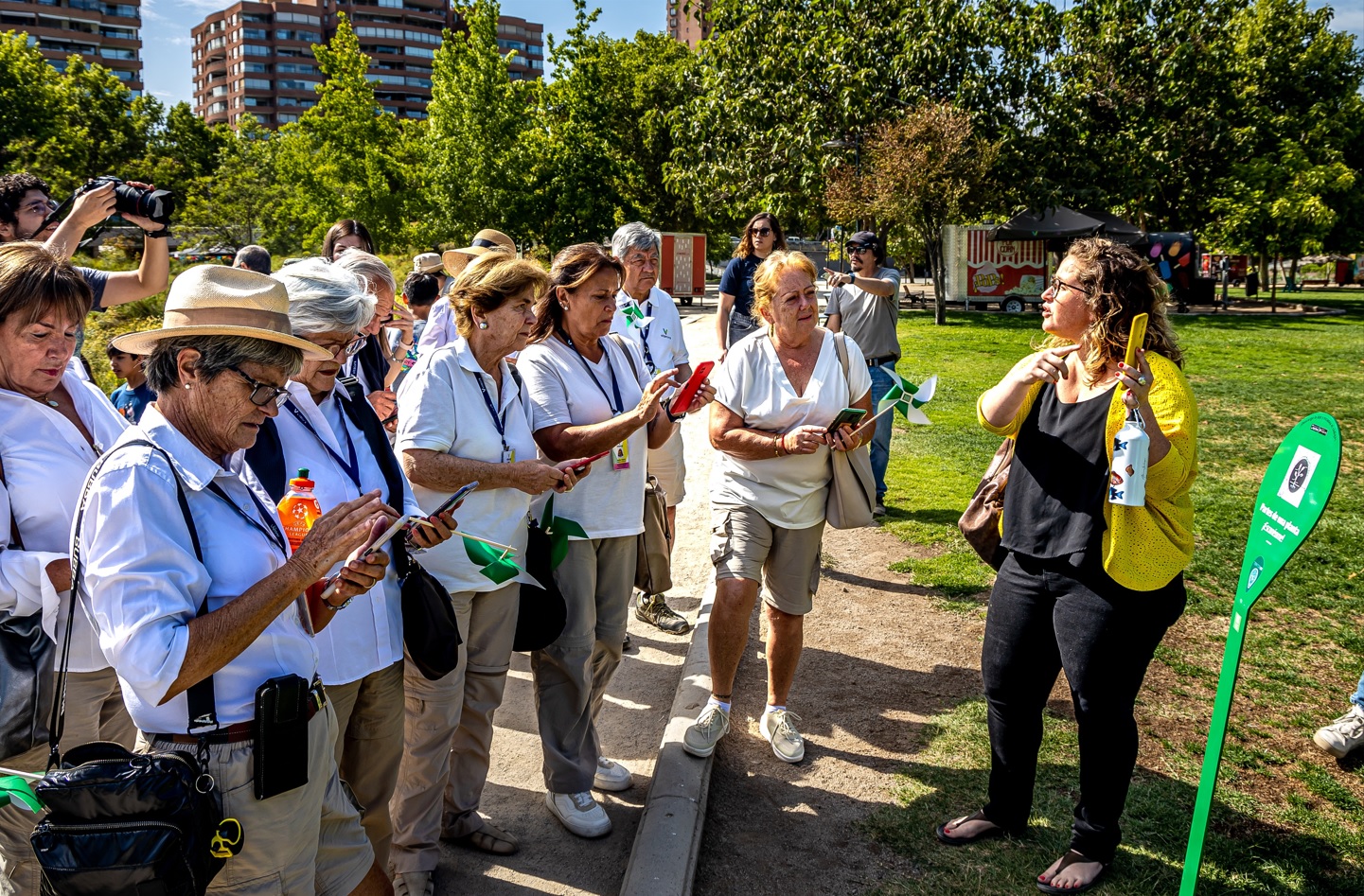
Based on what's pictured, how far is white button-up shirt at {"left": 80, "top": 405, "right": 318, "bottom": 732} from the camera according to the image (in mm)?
2006

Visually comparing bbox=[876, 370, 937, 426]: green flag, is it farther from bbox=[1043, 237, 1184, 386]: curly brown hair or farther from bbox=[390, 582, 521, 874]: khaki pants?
bbox=[390, 582, 521, 874]: khaki pants

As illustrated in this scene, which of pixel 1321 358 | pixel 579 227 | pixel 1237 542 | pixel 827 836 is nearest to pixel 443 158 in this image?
pixel 579 227

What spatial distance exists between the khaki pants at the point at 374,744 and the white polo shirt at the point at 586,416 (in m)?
1.15

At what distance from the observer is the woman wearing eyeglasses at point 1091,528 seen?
3266mm

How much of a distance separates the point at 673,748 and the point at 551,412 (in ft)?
5.22

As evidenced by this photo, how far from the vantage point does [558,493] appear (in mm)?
4004

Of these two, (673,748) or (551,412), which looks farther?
(673,748)

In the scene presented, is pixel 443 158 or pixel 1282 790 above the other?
pixel 443 158

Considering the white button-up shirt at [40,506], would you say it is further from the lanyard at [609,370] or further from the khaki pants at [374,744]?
the lanyard at [609,370]

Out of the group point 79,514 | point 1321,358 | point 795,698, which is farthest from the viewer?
point 1321,358

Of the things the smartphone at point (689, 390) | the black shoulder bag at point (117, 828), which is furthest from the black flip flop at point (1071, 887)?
the black shoulder bag at point (117, 828)

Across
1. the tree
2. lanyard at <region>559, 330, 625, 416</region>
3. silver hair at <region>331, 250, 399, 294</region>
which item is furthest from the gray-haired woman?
the tree

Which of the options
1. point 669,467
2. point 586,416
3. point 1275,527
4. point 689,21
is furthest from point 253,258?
point 689,21

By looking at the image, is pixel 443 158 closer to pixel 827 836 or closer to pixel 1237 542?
pixel 1237 542
